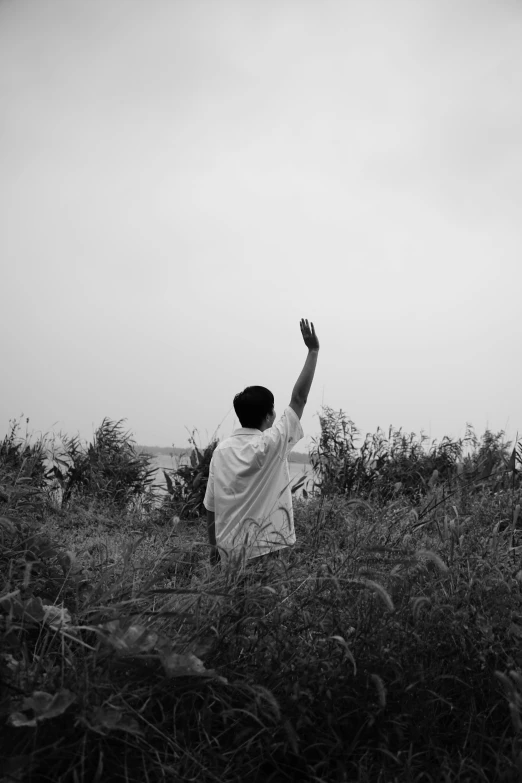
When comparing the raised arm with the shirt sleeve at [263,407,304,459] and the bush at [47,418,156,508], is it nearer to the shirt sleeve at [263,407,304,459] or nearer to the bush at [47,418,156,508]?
the shirt sleeve at [263,407,304,459]

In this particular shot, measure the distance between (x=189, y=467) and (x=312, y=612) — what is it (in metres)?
5.60

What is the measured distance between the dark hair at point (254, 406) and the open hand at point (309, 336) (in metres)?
0.43

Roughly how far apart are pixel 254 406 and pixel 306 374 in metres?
0.40

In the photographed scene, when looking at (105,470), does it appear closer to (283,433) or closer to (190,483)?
(190,483)

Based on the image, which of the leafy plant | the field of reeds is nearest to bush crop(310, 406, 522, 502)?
the leafy plant

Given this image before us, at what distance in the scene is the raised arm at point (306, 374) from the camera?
3.59 meters

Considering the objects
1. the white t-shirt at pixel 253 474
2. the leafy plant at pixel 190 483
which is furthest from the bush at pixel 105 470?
the white t-shirt at pixel 253 474

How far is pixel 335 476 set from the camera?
7719 mm

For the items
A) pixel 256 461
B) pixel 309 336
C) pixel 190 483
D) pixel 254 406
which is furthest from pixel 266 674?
pixel 190 483

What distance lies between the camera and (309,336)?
3.95 m

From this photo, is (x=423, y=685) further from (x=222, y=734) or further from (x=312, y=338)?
(x=312, y=338)

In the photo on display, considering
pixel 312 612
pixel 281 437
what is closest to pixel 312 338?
pixel 281 437

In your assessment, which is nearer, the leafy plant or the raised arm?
the raised arm

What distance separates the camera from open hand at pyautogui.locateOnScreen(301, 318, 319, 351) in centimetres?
392
